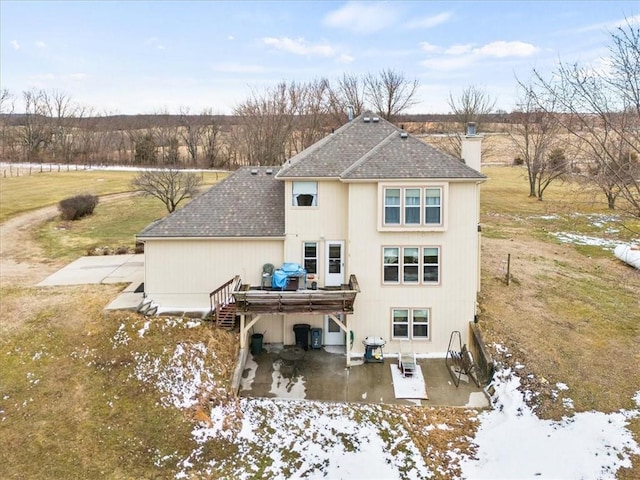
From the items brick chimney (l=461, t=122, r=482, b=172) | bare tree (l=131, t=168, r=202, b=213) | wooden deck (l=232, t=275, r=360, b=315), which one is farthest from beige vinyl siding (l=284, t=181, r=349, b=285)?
bare tree (l=131, t=168, r=202, b=213)

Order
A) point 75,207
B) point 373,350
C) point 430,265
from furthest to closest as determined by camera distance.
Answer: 1. point 75,207
2. point 430,265
3. point 373,350

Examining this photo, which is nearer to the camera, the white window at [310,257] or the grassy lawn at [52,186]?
the white window at [310,257]

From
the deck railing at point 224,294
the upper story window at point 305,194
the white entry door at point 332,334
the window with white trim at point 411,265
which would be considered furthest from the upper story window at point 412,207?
the deck railing at point 224,294

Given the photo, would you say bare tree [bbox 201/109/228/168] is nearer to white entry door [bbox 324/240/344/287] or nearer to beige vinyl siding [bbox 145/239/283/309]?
beige vinyl siding [bbox 145/239/283/309]

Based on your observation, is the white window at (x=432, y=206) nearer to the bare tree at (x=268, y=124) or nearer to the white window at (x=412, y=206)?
the white window at (x=412, y=206)

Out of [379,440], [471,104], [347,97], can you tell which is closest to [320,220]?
[379,440]

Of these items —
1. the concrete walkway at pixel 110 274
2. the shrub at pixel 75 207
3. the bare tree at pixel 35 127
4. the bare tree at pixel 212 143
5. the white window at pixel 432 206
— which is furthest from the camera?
the bare tree at pixel 35 127

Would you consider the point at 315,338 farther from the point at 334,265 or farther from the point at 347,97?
the point at 347,97

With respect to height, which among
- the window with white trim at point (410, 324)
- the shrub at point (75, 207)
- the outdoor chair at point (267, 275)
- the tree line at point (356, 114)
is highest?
the tree line at point (356, 114)
